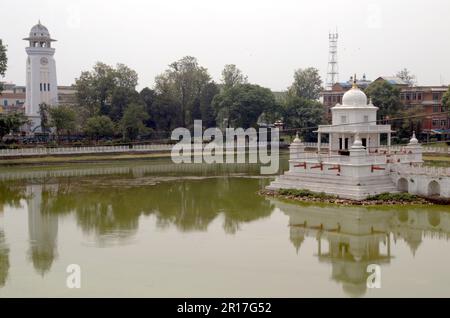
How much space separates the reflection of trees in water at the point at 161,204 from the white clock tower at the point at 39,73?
23330 millimetres

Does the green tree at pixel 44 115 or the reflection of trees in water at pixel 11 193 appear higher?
the green tree at pixel 44 115

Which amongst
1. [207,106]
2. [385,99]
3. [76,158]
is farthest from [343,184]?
[207,106]

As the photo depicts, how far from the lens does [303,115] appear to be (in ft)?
188

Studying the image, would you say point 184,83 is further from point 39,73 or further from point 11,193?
point 11,193

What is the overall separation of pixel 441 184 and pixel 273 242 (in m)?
10.2

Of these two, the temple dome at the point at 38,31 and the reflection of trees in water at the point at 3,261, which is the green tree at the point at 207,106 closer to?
the temple dome at the point at 38,31

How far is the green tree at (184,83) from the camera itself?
6200 cm

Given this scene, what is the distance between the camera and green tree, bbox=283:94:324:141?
187 ft

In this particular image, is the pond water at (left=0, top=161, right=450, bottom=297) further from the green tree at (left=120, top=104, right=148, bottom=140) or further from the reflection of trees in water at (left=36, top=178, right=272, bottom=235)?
the green tree at (left=120, top=104, right=148, bottom=140)

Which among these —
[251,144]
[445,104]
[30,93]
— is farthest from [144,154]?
[445,104]

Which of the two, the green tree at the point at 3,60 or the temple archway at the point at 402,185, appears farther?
the green tree at the point at 3,60

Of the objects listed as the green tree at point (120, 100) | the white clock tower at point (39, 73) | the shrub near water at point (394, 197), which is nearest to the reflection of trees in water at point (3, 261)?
the shrub near water at point (394, 197)

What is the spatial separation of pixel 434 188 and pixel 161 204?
1213 centimetres
